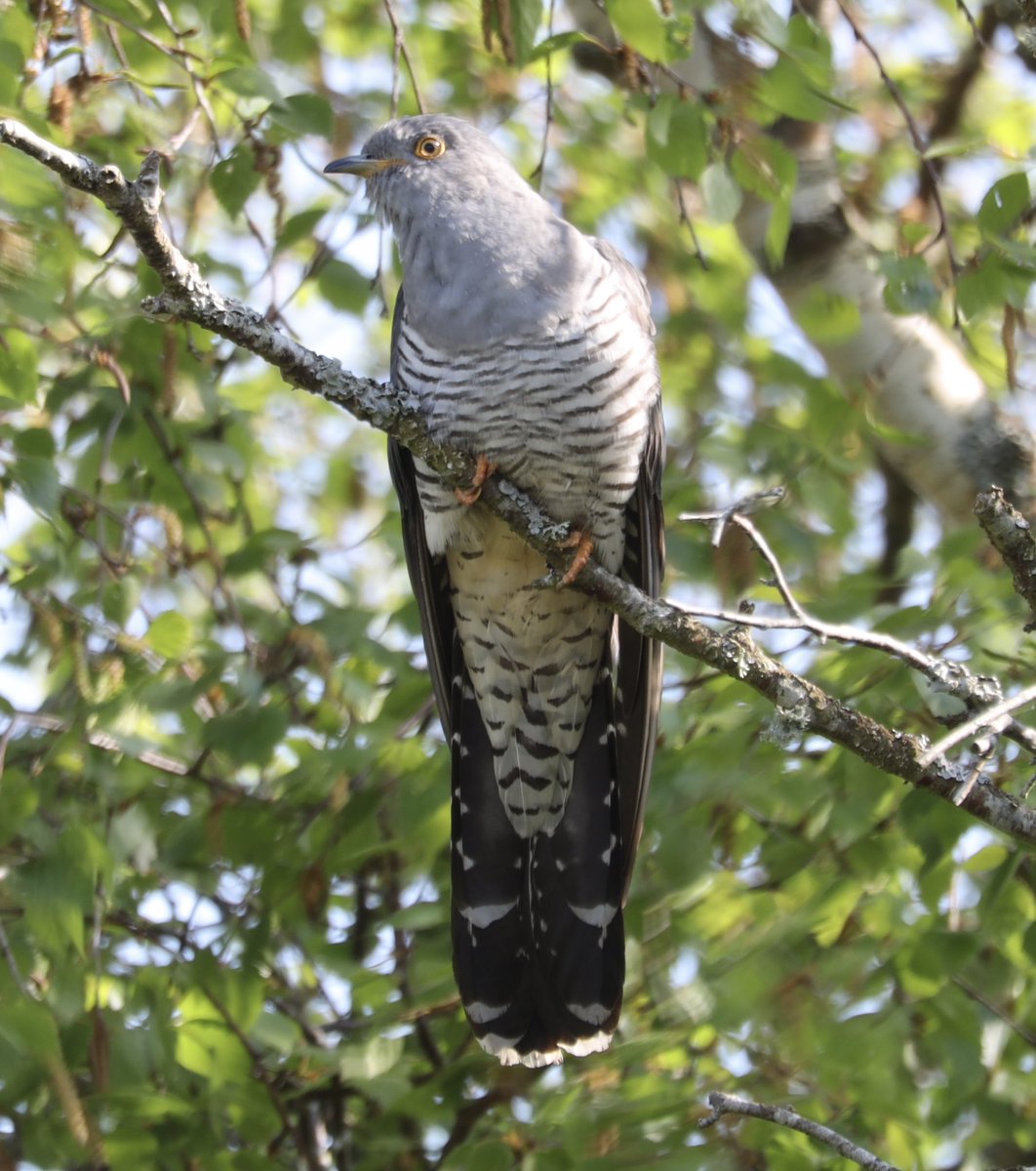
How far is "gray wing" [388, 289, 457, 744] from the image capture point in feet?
10.6

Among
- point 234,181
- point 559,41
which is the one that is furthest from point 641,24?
point 234,181

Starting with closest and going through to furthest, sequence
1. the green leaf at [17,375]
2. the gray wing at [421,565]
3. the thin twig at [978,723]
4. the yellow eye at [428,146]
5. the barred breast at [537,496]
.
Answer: the thin twig at [978,723]
the green leaf at [17,375]
the barred breast at [537,496]
the gray wing at [421,565]
the yellow eye at [428,146]

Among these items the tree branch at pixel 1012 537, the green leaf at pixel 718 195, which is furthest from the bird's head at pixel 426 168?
the tree branch at pixel 1012 537

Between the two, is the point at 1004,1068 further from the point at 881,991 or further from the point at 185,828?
the point at 185,828

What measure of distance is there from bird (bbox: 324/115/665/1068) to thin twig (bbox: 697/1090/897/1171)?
3.17 ft

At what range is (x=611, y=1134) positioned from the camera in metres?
2.52

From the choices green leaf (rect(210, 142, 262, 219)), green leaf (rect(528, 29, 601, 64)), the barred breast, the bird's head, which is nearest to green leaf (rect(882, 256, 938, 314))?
the barred breast

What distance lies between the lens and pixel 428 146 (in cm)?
356

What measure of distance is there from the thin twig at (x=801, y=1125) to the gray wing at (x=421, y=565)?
128 cm

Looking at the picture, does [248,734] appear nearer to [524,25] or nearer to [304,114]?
[304,114]

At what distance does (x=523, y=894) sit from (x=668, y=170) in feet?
5.38

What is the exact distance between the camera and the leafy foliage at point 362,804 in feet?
8.71

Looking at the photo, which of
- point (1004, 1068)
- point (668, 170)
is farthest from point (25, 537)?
point (1004, 1068)

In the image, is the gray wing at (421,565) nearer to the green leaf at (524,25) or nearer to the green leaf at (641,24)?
the green leaf at (524,25)
